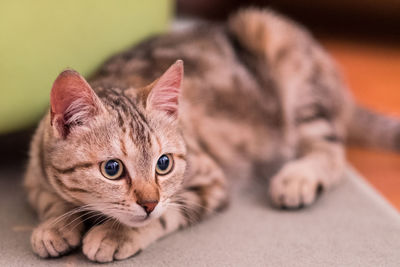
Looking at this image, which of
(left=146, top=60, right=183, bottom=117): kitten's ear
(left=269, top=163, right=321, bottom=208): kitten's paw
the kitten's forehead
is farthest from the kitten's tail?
the kitten's forehead

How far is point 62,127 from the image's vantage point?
125 centimetres

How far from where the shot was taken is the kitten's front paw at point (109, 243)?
1.27 m

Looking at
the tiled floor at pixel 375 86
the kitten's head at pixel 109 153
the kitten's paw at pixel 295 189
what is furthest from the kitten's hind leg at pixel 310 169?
the kitten's head at pixel 109 153

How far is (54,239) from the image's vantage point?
50.8 inches

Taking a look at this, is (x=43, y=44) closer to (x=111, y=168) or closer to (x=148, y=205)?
(x=111, y=168)

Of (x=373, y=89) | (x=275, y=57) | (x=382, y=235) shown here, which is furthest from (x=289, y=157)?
(x=373, y=89)

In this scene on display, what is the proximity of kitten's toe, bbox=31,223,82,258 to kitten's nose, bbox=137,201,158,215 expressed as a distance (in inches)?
9.7

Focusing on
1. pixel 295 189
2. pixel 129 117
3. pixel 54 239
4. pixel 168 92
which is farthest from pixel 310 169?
pixel 54 239

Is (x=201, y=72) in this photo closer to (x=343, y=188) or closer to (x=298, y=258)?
(x=343, y=188)

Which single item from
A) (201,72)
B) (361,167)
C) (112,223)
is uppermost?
(201,72)

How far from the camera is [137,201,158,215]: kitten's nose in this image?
1.19m

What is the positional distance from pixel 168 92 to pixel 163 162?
208 mm

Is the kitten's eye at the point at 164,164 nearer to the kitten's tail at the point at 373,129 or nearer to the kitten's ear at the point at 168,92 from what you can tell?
the kitten's ear at the point at 168,92

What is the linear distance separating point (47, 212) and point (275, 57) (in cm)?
117
